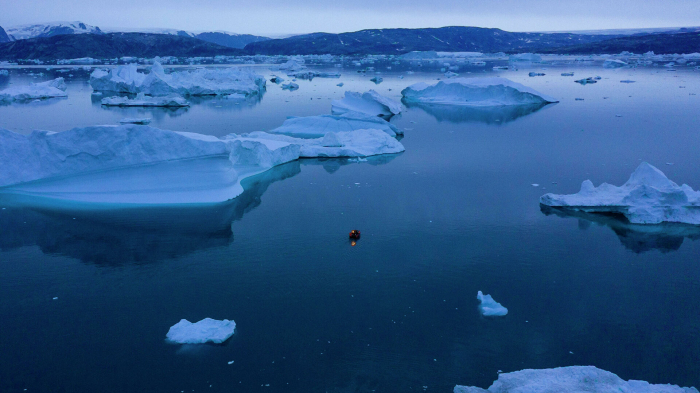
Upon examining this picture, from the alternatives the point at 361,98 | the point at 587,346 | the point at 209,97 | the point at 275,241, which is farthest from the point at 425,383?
the point at 209,97

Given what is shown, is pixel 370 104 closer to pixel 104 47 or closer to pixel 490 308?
pixel 490 308

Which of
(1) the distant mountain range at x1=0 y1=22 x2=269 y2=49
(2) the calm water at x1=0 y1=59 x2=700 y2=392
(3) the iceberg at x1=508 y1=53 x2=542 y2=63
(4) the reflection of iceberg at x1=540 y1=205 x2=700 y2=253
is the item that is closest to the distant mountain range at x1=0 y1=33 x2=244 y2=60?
(1) the distant mountain range at x1=0 y1=22 x2=269 y2=49

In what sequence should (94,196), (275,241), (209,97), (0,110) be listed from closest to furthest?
(275,241)
(94,196)
(0,110)
(209,97)

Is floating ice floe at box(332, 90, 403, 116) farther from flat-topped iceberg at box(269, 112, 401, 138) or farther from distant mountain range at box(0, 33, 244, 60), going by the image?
distant mountain range at box(0, 33, 244, 60)

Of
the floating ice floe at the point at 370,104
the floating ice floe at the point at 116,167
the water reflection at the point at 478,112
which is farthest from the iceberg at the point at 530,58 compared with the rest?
the floating ice floe at the point at 116,167

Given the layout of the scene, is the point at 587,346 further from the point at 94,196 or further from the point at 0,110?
the point at 0,110

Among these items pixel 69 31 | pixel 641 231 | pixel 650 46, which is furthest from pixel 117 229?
pixel 69 31

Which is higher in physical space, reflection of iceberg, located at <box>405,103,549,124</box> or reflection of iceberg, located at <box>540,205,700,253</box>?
reflection of iceberg, located at <box>405,103,549,124</box>
